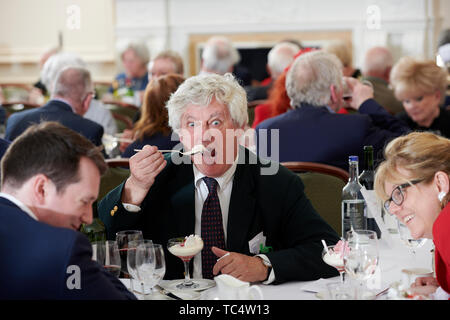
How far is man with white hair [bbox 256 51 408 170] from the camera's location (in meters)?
3.33

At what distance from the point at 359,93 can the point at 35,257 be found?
2.97 meters

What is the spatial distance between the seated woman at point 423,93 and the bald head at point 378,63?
5.20 ft

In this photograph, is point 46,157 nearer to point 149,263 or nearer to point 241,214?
point 149,263

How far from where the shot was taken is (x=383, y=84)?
5.81 metres

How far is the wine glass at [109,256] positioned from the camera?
6.19 ft

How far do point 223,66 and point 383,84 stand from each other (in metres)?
1.72

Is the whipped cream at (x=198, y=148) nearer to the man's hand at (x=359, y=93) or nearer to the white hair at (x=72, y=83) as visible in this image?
the man's hand at (x=359, y=93)

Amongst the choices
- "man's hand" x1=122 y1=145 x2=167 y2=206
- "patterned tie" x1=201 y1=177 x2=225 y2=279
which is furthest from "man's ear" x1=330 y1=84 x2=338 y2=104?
"man's hand" x1=122 y1=145 x2=167 y2=206

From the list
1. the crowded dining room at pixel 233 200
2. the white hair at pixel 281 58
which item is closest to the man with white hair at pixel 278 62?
the white hair at pixel 281 58

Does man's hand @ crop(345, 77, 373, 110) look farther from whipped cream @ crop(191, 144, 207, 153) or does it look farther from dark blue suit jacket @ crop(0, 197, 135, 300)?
dark blue suit jacket @ crop(0, 197, 135, 300)

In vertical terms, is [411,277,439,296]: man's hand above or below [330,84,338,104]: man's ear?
below

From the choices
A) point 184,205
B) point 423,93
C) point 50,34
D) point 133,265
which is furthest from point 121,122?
point 50,34
